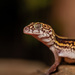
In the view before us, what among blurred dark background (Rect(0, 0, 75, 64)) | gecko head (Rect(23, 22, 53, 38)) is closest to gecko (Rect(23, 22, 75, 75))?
gecko head (Rect(23, 22, 53, 38))

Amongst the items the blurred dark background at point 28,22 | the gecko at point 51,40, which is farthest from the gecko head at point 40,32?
the blurred dark background at point 28,22

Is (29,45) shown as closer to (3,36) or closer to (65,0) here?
(3,36)

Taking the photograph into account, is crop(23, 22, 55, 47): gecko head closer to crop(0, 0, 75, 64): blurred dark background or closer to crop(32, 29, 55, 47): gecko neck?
crop(32, 29, 55, 47): gecko neck

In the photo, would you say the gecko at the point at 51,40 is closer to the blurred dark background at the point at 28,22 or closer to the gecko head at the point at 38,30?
the gecko head at the point at 38,30

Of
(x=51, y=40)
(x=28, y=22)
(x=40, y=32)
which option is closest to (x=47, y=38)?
(x=51, y=40)

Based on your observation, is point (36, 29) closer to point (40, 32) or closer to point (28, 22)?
point (40, 32)

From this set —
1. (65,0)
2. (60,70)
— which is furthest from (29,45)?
(60,70)
